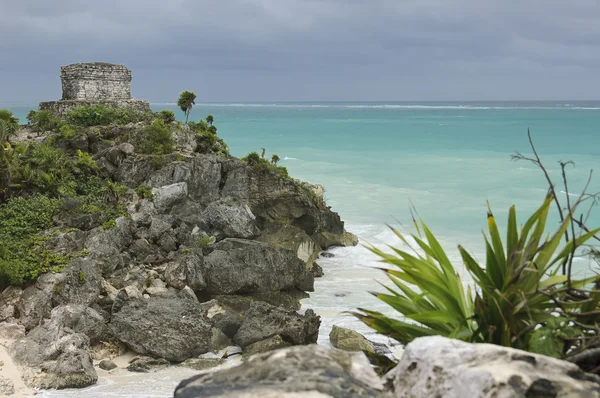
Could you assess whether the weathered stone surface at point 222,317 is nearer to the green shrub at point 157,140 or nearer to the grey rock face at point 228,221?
the grey rock face at point 228,221

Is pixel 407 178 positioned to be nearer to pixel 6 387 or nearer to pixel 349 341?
pixel 349 341

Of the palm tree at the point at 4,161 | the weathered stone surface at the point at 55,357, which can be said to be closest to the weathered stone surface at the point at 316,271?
the weathered stone surface at the point at 55,357

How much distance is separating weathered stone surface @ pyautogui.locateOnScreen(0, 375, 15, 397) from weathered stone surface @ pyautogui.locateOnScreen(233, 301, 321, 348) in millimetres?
4241

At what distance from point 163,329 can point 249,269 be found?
3416 mm

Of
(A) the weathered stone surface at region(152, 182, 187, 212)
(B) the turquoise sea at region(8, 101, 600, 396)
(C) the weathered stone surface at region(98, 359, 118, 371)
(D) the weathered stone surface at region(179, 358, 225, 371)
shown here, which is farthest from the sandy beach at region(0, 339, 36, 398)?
(A) the weathered stone surface at region(152, 182, 187, 212)

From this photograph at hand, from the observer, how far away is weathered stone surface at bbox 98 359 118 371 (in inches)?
432

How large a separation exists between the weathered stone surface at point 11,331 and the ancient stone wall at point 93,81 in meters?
14.9

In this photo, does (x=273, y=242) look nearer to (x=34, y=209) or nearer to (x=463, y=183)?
(x=34, y=209)

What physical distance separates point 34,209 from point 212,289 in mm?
5170

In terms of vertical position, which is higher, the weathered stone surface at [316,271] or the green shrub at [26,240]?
the green shrub at [26,240]

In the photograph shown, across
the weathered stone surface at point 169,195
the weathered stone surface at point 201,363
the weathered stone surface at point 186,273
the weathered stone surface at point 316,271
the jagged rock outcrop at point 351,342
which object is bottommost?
the weathered stone surface at point 201,363

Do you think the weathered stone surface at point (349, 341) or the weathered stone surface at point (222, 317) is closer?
the weathered stone surface at point (349, 341)

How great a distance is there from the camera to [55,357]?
1062 cm

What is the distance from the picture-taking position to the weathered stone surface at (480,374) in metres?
2.42
